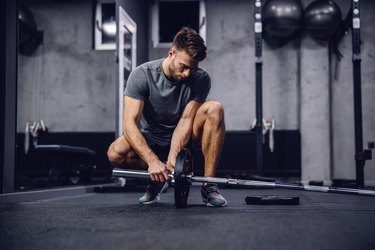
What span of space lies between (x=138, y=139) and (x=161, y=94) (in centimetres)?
27

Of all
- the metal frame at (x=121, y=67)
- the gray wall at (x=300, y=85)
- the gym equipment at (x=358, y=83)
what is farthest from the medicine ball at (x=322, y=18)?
the metal frame at (x=121, y=67)

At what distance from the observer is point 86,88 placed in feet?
17.7

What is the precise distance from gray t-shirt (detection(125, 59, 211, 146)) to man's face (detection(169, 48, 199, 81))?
0.12 metres

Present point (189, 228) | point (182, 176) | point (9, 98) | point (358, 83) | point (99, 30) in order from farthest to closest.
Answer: point (99, 30)
point (358, 83)
point (9, 98)
point (182, 176)
point (189, 228)

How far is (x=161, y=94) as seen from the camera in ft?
7.29

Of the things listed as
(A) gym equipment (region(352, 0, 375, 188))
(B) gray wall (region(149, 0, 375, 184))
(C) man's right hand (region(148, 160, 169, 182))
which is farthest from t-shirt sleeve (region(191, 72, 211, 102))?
(B) gray wall (region(149, 0, 375, 184))

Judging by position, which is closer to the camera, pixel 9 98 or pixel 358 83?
pixel 9 98

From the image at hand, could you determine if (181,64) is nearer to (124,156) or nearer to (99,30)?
(124,156)

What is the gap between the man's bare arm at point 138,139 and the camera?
189 cm

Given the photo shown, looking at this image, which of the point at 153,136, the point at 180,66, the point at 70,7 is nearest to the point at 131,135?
the point at 153,136

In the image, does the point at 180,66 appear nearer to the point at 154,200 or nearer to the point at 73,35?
the point at 154,200

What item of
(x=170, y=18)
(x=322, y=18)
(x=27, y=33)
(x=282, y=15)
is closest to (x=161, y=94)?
(x=282, y=15)

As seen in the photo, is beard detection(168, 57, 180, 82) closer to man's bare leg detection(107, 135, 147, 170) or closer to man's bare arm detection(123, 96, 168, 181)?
man's bare arm detection(123, 96, 168, 181)

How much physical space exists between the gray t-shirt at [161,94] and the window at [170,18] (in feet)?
10.4
